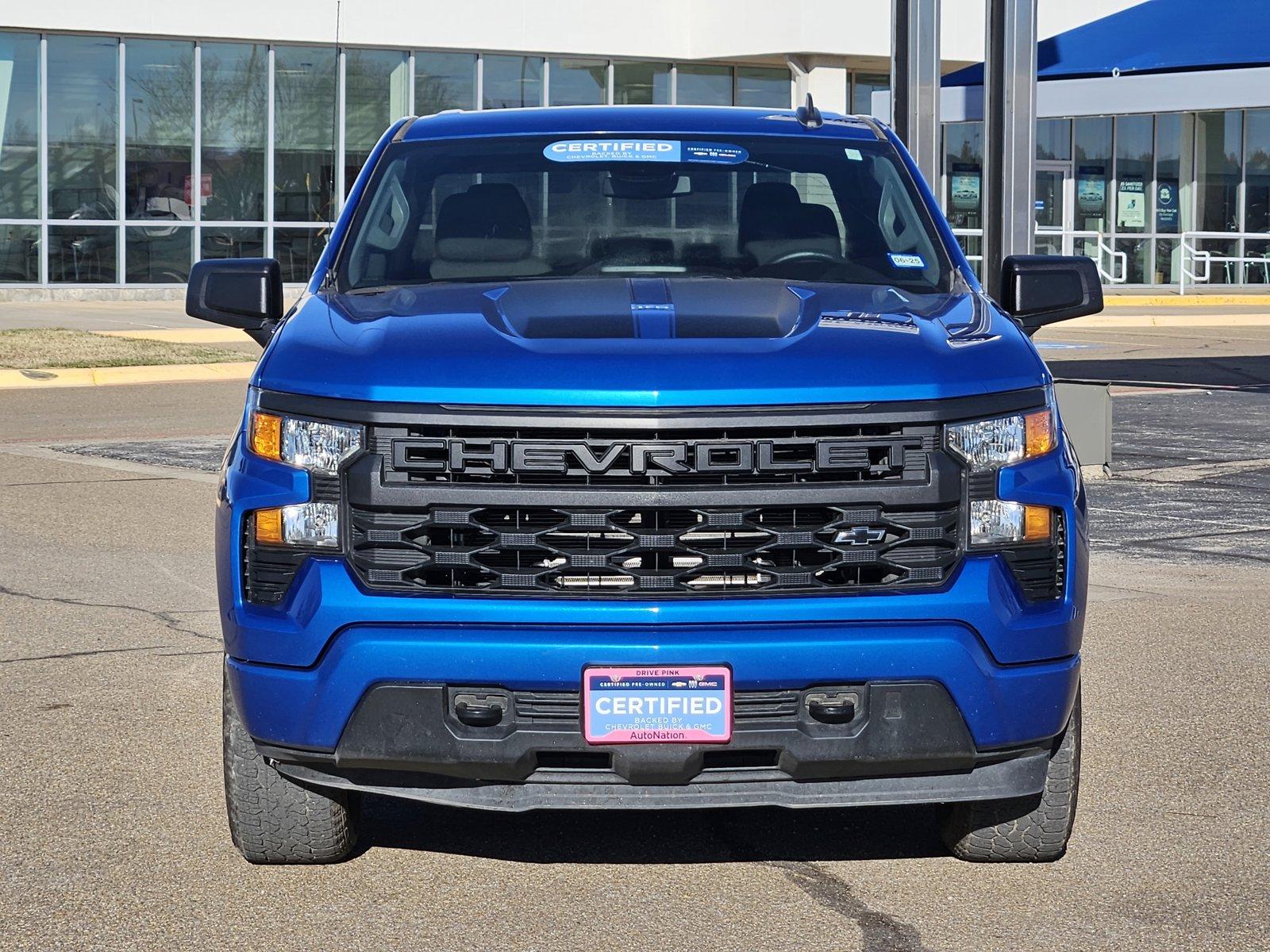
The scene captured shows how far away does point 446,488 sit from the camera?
13.4ft

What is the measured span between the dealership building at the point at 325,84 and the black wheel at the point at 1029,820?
2189cm

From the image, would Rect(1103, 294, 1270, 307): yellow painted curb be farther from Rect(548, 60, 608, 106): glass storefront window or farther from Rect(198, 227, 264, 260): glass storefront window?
Rect(198, 227, 264, 260): glass storefront window

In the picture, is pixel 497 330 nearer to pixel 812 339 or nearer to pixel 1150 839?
pixel 812 339

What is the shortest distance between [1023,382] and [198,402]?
1370 cm

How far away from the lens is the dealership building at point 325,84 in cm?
2995

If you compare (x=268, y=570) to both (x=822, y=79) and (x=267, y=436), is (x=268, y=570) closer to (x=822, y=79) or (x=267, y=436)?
(x=267, y=436)

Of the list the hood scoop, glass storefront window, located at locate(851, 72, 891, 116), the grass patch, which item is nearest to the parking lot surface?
the hood scoop

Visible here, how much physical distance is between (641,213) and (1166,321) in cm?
2544

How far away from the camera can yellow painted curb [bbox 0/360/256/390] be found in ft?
60.2

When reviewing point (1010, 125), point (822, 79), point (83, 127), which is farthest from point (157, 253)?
point (1010, 125)

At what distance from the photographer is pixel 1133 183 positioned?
125ft

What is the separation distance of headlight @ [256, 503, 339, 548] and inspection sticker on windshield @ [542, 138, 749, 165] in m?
1.99

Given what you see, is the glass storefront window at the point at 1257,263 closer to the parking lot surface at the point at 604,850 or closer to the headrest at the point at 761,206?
the parking lot surface at the point at 604,850

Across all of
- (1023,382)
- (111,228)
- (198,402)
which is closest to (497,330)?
(1023,382)
